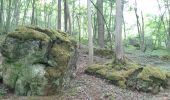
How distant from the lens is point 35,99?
26.9 feet

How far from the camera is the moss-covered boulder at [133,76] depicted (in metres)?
10.6

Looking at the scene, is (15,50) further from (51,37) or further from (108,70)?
(108,70)

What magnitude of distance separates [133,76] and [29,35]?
4.30 m

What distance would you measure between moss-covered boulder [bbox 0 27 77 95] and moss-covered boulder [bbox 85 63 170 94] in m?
2.29

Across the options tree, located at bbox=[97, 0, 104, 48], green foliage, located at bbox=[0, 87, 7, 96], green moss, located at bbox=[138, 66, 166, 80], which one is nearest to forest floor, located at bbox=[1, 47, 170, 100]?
green foliage, located at bbox=[0, 87, 7, 96]

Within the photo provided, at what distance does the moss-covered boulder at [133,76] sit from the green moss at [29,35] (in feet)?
10.0

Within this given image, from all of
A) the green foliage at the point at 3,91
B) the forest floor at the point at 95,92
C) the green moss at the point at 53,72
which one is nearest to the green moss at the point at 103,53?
the forest floor at the point at 95,92

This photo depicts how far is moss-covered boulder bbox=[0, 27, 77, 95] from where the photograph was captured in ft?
28.1

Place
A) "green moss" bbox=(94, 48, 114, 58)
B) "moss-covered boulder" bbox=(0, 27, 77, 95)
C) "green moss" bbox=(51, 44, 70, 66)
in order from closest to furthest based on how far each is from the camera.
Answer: "moss-covered boulder" bbox=(0, 27, 77, 95) < "green moss" bbox=(51, 44, 70, 66) < "green moss" bbox=(94, 48, 114, 58)

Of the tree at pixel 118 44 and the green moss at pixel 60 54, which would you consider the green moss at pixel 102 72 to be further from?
the green moss at pixel 60 54

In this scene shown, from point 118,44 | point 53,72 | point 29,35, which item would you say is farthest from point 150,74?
point 29,35

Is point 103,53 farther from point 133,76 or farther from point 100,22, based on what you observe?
point 133,76

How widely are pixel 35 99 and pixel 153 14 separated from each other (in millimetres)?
35574

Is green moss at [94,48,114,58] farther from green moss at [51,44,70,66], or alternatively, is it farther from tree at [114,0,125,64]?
green moss at [51,44,70,66]
